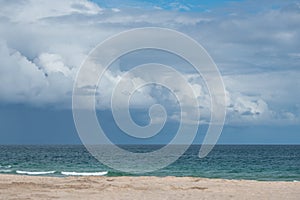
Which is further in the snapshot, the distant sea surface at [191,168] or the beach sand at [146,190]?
the distant sea surface at [191,168]

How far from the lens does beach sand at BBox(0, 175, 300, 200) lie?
22594 millimetres

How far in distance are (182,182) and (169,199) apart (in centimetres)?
816

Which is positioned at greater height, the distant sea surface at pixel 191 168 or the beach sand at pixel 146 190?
the distant sea surface at pixel 191 168

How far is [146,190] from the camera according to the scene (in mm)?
25250

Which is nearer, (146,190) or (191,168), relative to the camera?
(146,190)

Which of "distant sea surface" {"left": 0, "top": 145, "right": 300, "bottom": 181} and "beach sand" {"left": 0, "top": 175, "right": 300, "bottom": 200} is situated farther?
"distant sea surface" {"left": 0, "top": 145, "right": 300, "bottom": 181}

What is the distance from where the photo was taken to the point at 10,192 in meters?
23.1

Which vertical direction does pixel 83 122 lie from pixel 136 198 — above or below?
above

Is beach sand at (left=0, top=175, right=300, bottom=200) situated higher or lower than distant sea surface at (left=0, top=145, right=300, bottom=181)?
lower

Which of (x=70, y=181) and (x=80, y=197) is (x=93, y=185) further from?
(x=80, y=197)

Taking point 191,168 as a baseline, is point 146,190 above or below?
below

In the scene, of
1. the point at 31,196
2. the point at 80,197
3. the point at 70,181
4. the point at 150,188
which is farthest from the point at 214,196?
the point at 70,181

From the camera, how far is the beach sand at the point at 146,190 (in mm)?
22594

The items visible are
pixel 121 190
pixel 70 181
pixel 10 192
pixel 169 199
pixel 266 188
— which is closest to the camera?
pixel 169 199
